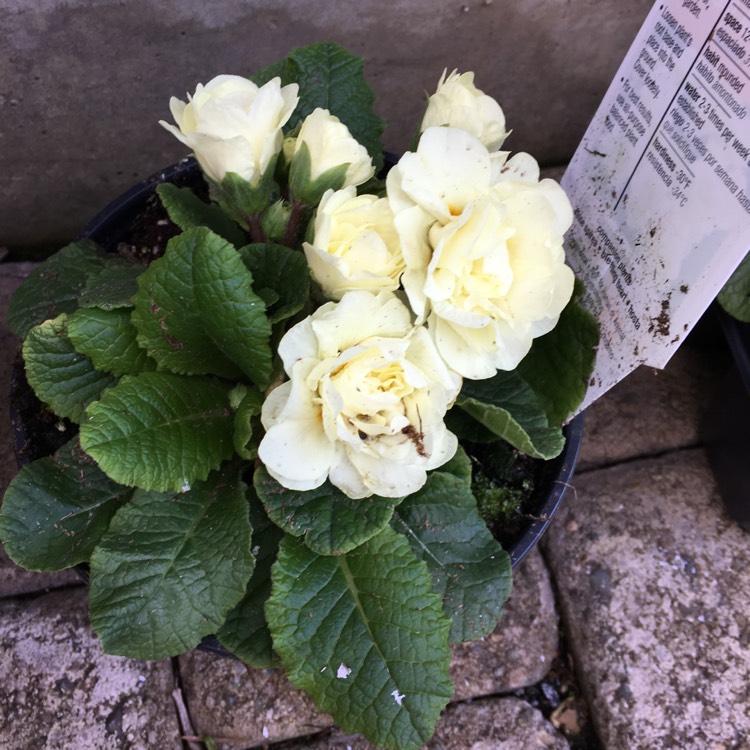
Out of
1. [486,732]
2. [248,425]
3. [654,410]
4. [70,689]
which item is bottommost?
[70,689]

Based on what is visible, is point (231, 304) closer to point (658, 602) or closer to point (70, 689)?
point (70, 689)

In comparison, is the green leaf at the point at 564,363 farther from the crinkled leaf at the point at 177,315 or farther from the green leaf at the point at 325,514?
the crinkled leaf at the point at 177,315

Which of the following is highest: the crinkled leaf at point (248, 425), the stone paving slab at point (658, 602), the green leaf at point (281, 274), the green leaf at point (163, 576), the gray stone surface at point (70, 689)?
the green leaf at point (281, 274)

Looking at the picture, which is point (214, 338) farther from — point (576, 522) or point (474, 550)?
point (576, 522)

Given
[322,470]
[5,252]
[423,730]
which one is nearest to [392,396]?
[322,470]

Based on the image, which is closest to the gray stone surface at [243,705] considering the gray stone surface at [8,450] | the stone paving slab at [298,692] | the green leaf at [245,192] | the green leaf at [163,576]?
the stone paving slab at [298,692]

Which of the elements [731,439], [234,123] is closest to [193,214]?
[234,123]

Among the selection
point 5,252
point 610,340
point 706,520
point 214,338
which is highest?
point 610,340
